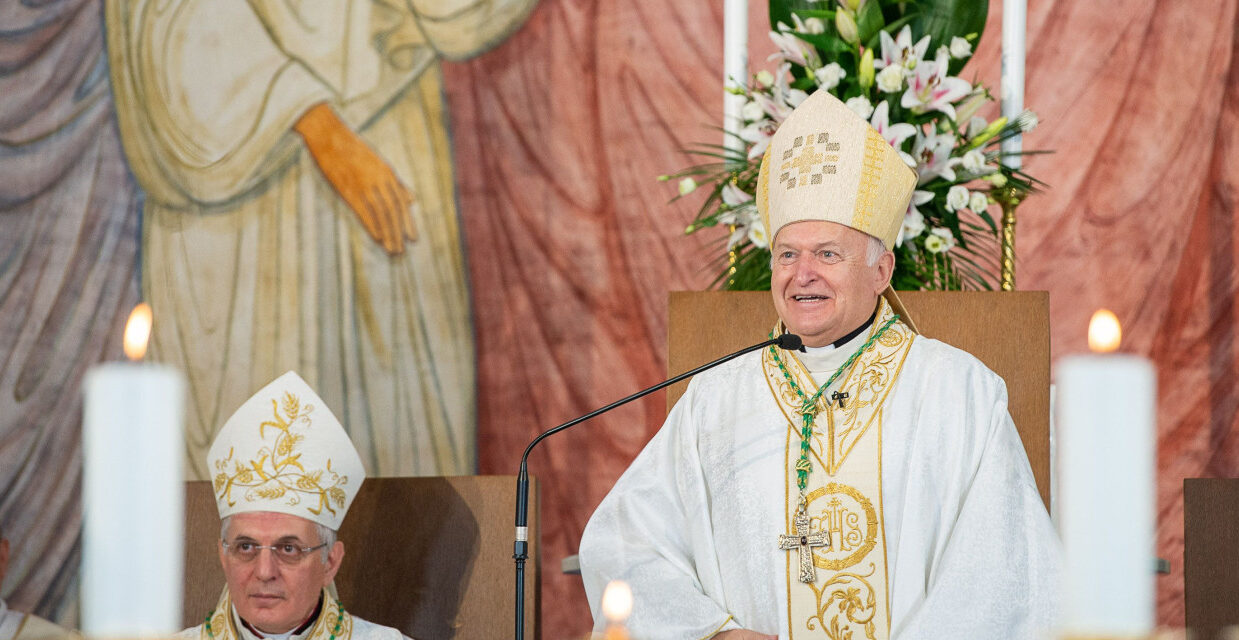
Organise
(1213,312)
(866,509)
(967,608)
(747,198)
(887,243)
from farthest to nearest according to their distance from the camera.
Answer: (1213,312) → (747,198) → (887,243) → (866,509) → (967,608)

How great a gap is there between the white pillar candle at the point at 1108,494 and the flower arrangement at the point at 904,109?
3.36m

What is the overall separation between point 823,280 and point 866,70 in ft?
3.01

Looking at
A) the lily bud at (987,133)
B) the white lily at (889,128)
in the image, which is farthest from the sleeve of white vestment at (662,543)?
the lily bud at (987,133)

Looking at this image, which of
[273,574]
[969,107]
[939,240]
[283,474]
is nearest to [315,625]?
[273,574]

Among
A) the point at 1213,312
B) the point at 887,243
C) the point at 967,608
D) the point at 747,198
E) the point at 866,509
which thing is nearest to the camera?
the point at 967,608

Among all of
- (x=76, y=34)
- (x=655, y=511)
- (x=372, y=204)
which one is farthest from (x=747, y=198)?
(x=76, y=34)

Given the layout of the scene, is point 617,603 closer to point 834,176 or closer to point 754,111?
point 834,176

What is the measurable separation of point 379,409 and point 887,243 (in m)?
2.69

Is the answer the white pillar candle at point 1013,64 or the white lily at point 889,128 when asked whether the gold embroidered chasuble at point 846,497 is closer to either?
the white lily at point 889,128

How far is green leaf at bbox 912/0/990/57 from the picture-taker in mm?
4523

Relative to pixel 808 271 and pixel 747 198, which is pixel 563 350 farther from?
pixel 808 271

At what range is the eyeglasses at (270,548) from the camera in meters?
3.66

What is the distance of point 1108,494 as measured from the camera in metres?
0.80

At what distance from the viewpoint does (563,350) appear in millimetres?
5809
